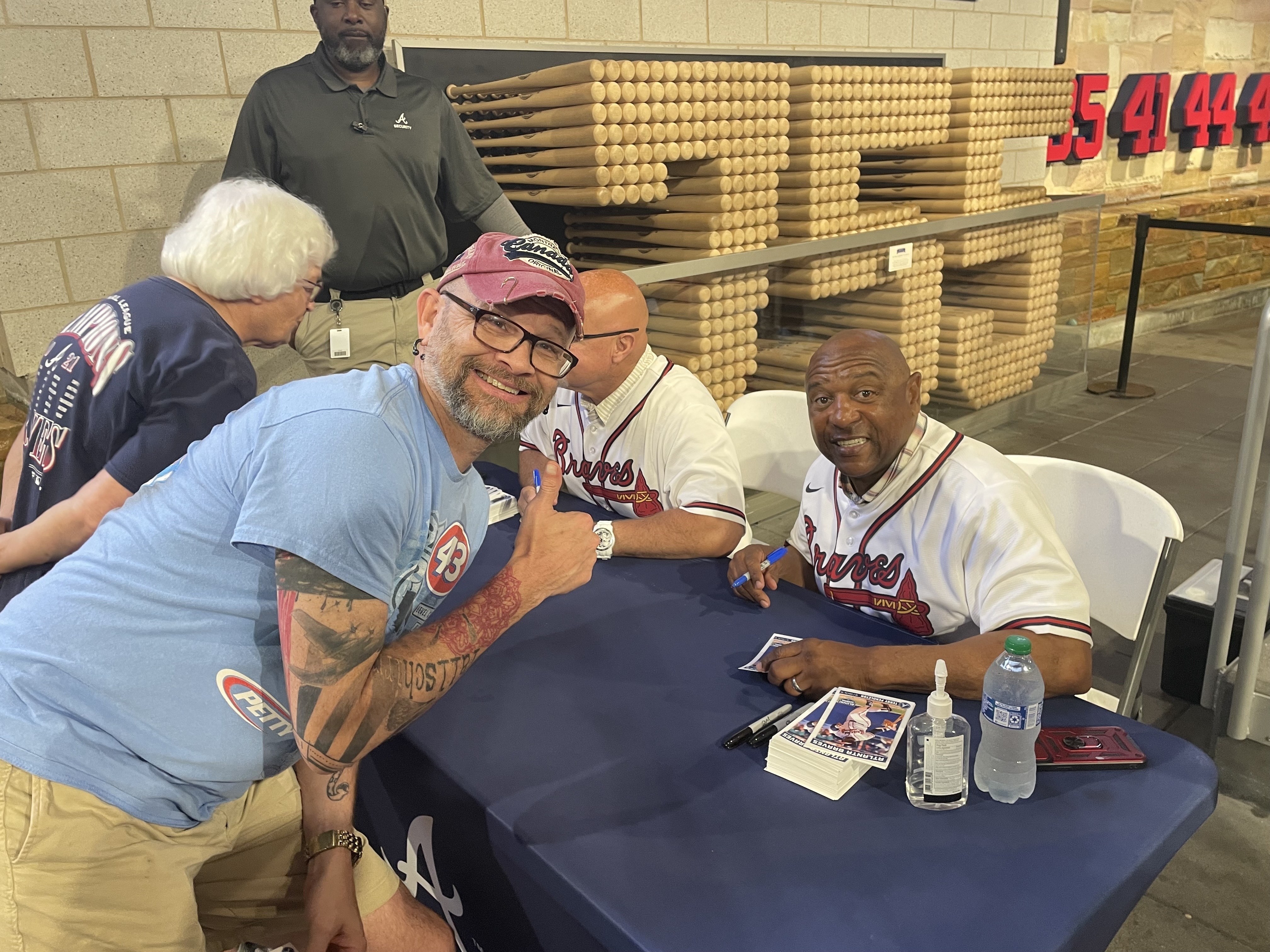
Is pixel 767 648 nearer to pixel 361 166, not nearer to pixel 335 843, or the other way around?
pixel 335 843

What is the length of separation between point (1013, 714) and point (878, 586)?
683 mm

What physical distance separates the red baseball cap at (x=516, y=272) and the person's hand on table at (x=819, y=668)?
0.71 m

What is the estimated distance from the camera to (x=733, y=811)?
1384mm

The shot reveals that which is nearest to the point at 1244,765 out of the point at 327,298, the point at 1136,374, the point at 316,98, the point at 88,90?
the point at 327,298

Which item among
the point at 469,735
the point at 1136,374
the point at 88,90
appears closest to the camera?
the point at 469,735

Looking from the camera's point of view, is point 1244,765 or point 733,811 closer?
point 733,811

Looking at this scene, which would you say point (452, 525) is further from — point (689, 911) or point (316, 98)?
point (316, 98)

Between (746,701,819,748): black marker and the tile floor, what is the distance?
3.87ft

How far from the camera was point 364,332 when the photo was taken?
3352 millimetres

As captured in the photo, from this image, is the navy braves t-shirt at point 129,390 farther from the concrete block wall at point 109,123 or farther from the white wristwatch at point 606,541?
the concrete block wall at point 109,123

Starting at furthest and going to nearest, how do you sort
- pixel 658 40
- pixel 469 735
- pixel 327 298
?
pixel 658 40 → pixel 327 298 → pixel 469 735

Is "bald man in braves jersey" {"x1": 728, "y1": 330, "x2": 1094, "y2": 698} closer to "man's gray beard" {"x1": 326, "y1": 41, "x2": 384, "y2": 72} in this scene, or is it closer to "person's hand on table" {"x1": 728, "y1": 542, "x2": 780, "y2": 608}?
"person's hand on table" {"x1": 728, "y1": 542, "x2": 780, "y2": 608}

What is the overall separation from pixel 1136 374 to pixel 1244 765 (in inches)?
216

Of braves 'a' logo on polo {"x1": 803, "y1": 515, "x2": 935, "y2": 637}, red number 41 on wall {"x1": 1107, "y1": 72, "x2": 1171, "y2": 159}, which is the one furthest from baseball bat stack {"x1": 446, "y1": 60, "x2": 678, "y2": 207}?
red number 41 on wall {"x1": 1107, "y1": 72, "x2": 1171, "y2": 159}
